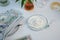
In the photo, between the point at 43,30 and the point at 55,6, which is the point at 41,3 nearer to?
the point at 55,6

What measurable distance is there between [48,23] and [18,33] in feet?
0.80

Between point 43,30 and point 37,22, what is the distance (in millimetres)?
86

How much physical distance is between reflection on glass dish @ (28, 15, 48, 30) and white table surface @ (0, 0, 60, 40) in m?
0.03

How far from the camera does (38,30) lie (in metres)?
1.27

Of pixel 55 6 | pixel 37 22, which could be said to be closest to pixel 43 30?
pixel 37 22

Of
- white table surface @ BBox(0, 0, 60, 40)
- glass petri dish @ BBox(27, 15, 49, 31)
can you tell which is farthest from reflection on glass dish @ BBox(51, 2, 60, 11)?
glass petri dish @ BBox(27, 15, 49, 31)

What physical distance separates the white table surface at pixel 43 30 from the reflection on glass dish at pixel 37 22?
31 millimetres

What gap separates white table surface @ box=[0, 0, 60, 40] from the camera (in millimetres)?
1233

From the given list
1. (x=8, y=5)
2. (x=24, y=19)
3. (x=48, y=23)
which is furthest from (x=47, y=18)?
(x=8, y=5)

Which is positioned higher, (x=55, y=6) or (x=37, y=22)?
(x=55, y=6)

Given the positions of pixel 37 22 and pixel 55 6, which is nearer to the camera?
pixel 37 22

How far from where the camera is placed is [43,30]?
50.0 inches

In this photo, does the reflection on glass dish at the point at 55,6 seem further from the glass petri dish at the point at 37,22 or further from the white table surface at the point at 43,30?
the glass petri dish at the point at 37,22

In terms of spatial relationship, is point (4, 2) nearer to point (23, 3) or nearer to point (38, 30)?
point (23, 3)
